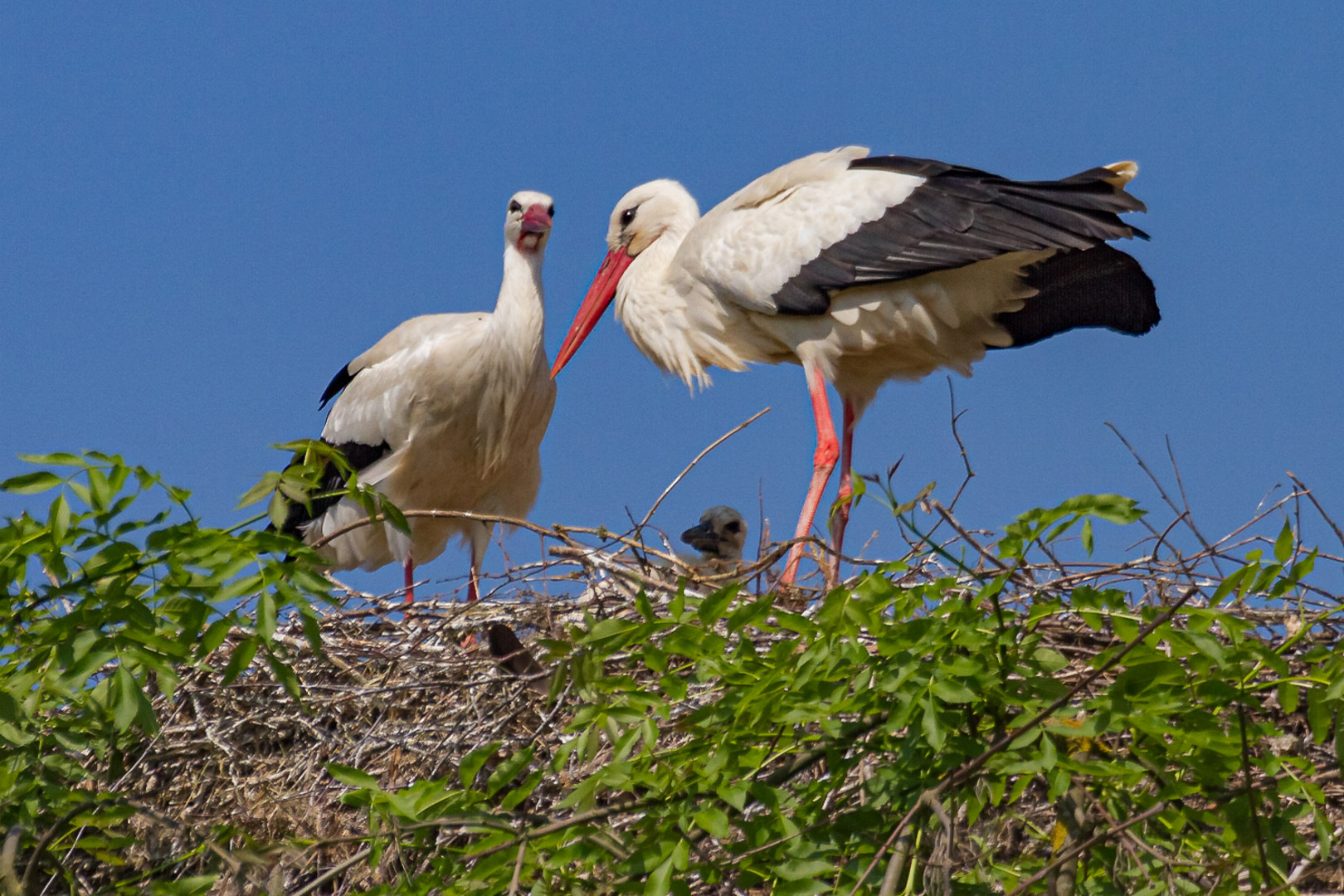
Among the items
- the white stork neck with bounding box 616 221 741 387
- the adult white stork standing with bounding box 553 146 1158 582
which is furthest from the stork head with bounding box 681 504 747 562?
the white stork neck with bounding box 616 221 741 387

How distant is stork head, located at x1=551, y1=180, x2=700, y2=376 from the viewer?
6.83m

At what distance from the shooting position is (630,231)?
6.98m

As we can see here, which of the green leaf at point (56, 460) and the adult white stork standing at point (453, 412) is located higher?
the adult white stork standing at point (453, 412)

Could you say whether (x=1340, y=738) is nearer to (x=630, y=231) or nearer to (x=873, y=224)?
A: (x=873, y=224)

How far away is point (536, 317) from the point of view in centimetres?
635

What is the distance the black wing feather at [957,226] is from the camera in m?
5.35

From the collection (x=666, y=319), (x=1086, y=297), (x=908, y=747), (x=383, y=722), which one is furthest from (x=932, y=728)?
(x=666, y=319)

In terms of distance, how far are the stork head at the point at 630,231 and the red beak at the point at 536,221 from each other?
1.83ft

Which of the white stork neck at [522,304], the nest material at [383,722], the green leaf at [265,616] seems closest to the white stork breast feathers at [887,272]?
the white stork neck at [522,304]

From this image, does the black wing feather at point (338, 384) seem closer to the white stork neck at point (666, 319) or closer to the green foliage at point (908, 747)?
the white stork neck at point (666, 319)

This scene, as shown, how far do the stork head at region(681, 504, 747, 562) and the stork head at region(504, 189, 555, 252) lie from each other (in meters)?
1.28

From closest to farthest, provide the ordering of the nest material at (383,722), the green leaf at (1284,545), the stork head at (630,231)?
the green leaf at (1284,545)
the nest material at (383,722)
the stork head at (630,231)

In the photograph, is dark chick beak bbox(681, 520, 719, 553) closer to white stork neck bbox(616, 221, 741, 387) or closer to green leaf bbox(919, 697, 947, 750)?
white stork neck bbox(616, 221, 741, 387)

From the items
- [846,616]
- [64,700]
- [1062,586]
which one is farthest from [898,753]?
[64,700]
